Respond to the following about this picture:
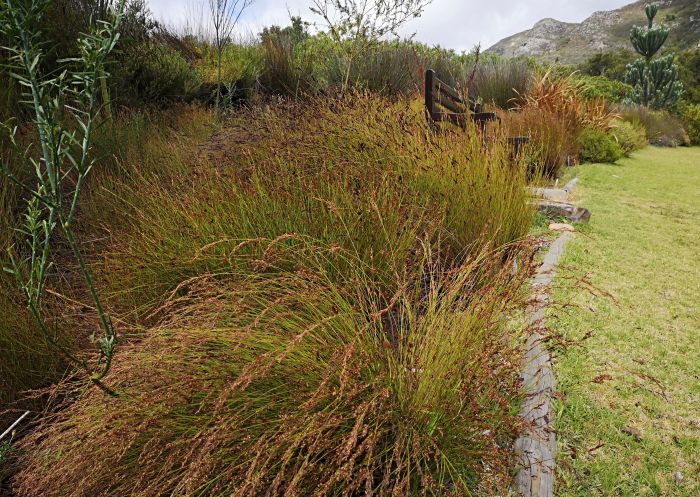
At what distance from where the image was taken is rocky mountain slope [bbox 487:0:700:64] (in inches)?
2773

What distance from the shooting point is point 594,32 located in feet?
308

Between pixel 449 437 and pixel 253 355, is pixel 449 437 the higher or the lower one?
the lower one

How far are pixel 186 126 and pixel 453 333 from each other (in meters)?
5.34

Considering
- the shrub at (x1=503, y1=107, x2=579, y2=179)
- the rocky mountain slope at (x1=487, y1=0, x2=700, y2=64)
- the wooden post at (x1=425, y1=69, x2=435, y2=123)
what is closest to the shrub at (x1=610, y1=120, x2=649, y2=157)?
the shrub at (x1=503, y1=107, x2=579, y2=179)

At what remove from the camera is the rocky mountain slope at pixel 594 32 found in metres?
70.4

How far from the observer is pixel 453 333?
1697 mm

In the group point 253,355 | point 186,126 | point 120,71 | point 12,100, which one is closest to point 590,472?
point 253,355

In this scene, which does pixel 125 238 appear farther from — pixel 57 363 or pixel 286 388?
pixel 286 388

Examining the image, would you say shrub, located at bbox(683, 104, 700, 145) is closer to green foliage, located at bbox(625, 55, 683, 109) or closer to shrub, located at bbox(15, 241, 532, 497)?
green foliage, located at bbox(625, 55, 683, 109)

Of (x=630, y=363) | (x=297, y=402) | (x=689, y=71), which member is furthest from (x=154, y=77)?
(x=689, y=71)

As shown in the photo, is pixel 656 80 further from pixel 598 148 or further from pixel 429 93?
pixel 429 93

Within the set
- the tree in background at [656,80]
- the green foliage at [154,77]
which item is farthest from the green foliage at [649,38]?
the green foliage at [154,77]

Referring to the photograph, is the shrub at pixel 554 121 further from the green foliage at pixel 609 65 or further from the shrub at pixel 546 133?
the green foliage at pixel 609 65

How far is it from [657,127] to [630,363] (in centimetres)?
1602
